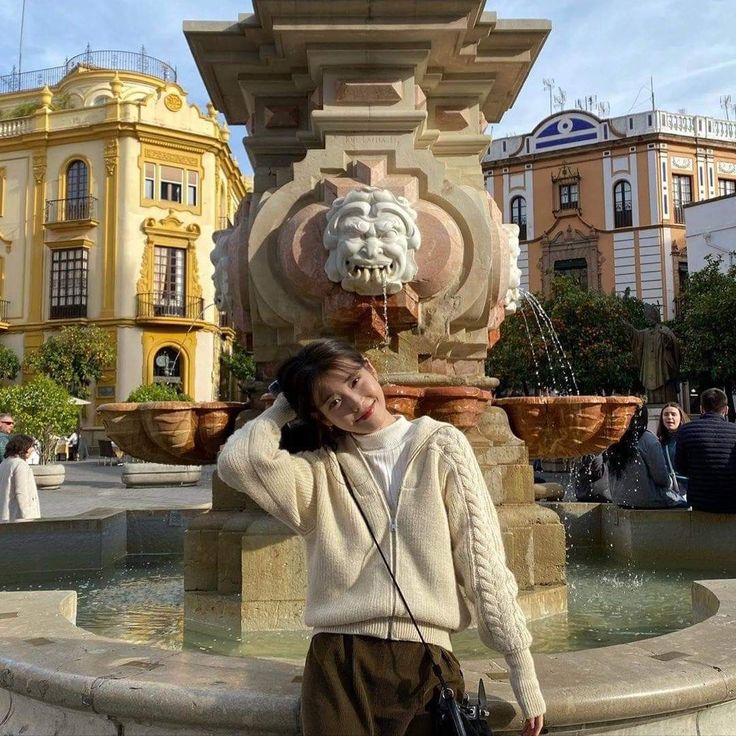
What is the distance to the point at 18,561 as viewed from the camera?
18.3 ft

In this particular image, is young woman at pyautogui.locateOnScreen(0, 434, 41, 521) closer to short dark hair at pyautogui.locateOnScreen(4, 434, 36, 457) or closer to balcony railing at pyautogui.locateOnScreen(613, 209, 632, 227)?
short dark hair at pyautogui.locateOnScreen(4, 434, 36, 457)

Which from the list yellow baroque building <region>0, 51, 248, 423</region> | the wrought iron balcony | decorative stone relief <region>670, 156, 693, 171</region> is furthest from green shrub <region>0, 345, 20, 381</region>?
decorative stone relief <region>670, 156, 693, 171</region>

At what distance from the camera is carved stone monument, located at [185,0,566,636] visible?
3.98m

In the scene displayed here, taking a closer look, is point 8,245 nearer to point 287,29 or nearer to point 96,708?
point 287,29

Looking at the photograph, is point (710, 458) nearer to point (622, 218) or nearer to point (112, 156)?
point (112, 156)

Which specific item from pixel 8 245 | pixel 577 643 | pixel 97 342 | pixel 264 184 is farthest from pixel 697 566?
pixel 8 245

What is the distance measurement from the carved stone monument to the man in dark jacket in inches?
61.3

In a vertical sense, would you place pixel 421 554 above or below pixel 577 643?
above

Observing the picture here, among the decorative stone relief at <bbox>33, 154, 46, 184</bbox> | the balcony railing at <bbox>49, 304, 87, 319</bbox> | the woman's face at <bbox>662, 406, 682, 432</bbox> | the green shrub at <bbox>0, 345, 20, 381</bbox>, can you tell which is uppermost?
the decorative stone relief at <bbox>33, 154, 46, 184</bbox>

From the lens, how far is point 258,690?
6.64ft

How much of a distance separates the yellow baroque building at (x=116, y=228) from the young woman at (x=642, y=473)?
91.2ft

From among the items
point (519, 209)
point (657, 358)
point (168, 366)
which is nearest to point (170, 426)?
point (657, 358)

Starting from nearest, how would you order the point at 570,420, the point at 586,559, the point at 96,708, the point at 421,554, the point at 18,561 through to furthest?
1. the point at 421,554
2. the point at 96,708
3. the point at 570,420
4. the point at 18,561
5. the point at 586,559

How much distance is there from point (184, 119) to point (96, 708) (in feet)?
114
